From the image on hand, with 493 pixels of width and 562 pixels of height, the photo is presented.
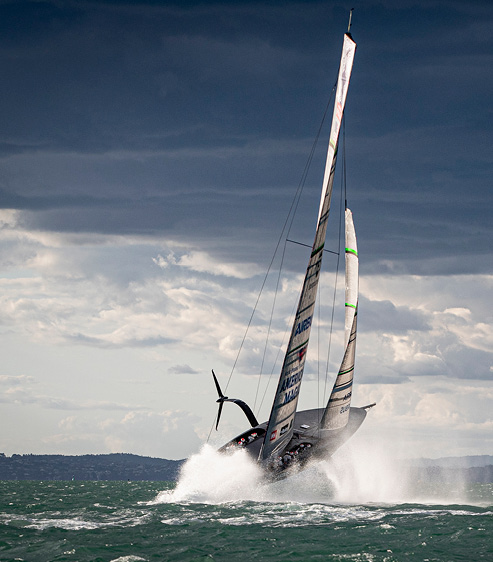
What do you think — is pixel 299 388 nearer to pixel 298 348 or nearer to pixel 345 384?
pixel 298 348

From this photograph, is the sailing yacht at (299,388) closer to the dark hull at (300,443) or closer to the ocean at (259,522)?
the dark hull at (300,443)

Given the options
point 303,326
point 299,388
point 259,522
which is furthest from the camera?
point 299,388

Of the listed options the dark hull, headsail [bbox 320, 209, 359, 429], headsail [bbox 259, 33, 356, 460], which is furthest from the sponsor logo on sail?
the dark hull

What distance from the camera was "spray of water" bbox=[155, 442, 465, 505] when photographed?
126ft

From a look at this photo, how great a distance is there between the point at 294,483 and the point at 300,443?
215cm

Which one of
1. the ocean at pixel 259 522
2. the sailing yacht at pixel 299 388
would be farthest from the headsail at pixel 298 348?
the ocean at pixel 259 522

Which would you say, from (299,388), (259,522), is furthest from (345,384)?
(259,522)

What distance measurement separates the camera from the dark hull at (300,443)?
127ft

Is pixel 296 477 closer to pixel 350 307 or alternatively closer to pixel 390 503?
pixel 390 503

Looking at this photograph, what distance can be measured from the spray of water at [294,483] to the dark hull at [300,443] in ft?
1.75

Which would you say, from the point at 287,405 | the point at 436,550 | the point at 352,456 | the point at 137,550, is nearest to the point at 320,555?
the point at 436,550

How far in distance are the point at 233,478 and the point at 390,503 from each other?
8279 mm

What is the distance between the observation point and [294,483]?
133 feet

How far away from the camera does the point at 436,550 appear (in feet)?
78.1
